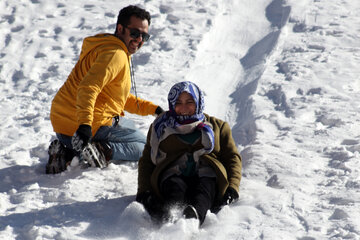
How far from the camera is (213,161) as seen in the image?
287 cm

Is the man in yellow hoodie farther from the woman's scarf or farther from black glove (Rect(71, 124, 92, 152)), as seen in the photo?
the woman's scarf

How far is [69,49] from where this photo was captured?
624cm

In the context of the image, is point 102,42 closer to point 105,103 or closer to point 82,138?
point 105,103

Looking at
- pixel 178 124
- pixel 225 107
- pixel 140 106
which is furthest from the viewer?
pixel 225 107

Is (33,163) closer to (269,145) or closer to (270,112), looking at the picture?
(269,145)

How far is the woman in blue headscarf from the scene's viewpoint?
9.26 feet

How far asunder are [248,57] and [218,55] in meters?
0.37

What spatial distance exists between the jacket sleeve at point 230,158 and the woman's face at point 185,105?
253 millimetres

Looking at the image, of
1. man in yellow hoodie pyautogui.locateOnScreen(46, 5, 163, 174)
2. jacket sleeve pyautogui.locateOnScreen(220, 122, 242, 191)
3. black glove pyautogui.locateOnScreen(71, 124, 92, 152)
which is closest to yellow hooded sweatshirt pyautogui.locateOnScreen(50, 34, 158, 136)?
man in yellow hoodie pyautogui.locateOnScreen(46, 5, 163, 174)

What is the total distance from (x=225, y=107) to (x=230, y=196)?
2.21 m

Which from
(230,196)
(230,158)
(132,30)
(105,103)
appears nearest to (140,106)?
(105,103)

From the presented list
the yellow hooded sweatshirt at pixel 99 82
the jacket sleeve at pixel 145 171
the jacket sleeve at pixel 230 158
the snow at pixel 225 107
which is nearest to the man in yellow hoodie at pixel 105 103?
the yellow hooded sweatshirt at pixel 99 82

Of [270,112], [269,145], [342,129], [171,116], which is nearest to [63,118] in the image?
[171,116]

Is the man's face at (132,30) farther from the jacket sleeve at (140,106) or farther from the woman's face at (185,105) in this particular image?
the woman's face at (185,105)
